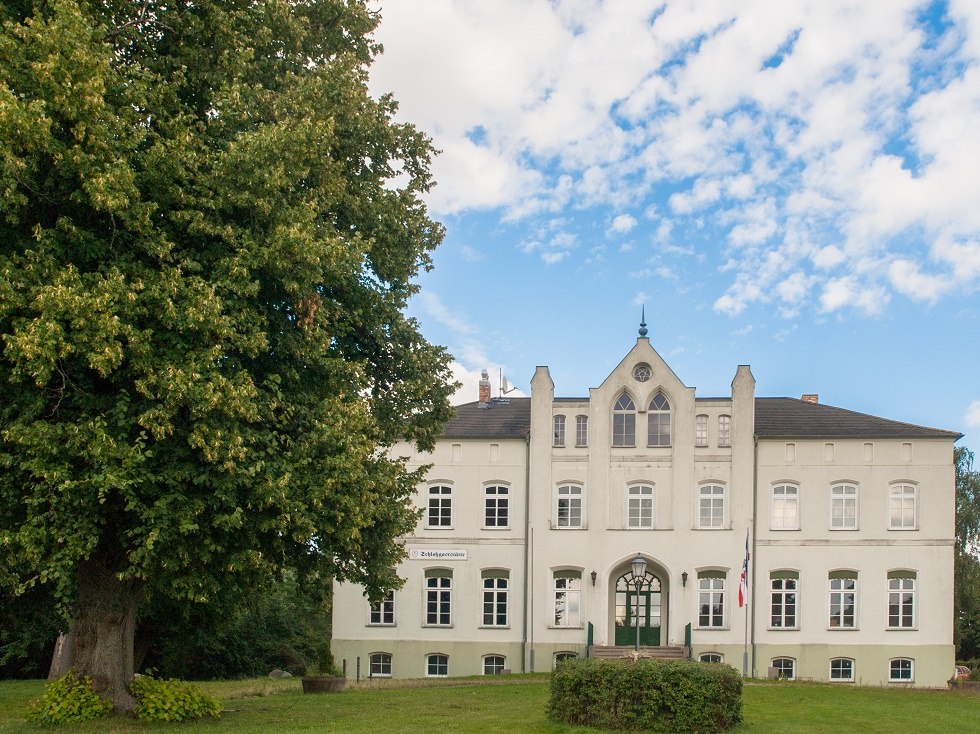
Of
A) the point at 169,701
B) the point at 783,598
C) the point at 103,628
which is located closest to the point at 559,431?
the point at 783,598

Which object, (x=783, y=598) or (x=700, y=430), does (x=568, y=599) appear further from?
(x=700, y=430)

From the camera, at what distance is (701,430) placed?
34938 mm

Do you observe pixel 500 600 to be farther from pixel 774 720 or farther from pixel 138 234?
pixel 138 234

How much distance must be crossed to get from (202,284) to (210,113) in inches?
167

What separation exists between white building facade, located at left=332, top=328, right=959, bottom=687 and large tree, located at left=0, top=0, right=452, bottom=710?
51.6 ft

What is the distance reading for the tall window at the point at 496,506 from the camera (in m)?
35.5

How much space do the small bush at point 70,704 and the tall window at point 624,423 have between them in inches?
820

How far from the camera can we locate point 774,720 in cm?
1870

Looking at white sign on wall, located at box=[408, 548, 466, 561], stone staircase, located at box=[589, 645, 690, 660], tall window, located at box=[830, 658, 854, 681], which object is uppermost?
white sign on wall, located at box=[408, 548, 466, 561]

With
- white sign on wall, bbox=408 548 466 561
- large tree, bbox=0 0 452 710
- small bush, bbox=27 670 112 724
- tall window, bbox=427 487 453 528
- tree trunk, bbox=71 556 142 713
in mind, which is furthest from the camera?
tall window, bbox=427 487 453 528

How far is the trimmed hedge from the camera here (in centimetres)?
1675

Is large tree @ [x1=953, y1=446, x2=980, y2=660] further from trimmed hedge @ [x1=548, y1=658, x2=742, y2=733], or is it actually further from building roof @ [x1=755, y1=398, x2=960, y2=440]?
trimmed hedge @ [x1=548, y1=658, x2=742, y2=733]

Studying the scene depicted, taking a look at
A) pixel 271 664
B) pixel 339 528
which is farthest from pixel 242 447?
pixel 271 664

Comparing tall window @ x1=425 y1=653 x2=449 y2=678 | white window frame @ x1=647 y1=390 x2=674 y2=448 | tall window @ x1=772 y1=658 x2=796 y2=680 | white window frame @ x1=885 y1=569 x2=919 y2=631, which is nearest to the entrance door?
tall window @ x1=772 y1=658 x2=796 y2=680
